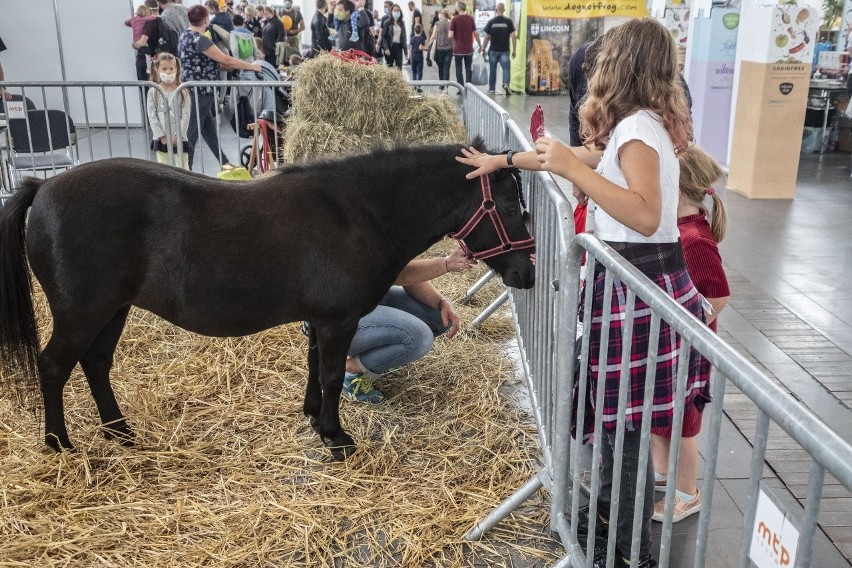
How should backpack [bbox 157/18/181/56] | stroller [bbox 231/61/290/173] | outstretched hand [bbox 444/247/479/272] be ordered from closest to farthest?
outstretched hand [bbox 444/247/479/272]
stroller [bbox 231/61/290/173]
backpack [bbox 157/18/181/56]

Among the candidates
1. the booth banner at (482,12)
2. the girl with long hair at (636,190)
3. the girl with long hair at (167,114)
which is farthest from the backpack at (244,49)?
the booth banner at (482,12)

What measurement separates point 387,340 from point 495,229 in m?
0.92

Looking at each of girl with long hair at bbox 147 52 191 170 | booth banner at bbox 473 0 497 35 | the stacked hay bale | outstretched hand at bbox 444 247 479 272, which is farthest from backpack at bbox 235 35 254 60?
booth banner at bbox 473 0 497 35

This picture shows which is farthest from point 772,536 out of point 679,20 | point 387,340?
point 679,20

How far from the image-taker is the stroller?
7012 mm

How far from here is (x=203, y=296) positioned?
10.0ft

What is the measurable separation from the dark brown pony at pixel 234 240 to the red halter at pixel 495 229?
0.6 inches

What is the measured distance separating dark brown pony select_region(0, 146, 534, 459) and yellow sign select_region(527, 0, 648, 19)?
1293 cm

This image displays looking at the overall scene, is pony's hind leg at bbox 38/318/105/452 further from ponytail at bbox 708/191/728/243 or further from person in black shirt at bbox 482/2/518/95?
person in black shirt at bbox 482/2/518/95

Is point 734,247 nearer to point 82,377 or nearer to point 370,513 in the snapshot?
point 370,513

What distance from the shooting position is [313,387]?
11.7 ft

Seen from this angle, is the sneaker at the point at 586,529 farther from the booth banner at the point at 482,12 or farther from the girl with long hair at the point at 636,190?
the booth banner at the point at 482,12

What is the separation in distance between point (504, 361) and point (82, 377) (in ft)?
7.61

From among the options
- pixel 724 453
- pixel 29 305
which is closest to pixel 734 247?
pixel 724 453
